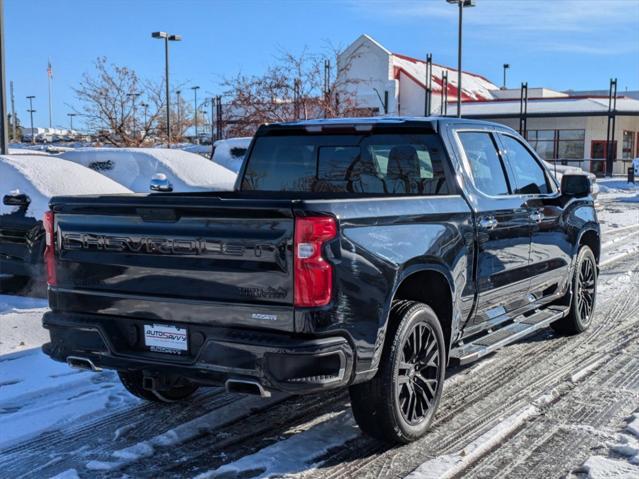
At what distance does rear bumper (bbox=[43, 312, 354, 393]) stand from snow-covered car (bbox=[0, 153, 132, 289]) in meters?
4.27

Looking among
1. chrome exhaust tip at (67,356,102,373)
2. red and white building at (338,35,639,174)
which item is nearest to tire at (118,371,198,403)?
chrome exhaust tip at (67,356,102,373)

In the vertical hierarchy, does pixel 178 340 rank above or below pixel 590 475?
above

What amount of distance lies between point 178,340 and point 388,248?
1245mm

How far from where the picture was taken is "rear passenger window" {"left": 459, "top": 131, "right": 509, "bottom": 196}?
215 inches

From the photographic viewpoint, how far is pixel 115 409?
5082mm

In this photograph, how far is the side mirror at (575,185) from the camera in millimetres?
6520

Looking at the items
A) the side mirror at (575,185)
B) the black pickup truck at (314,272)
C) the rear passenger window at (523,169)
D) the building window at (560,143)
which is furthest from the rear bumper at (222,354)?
the building window at (560,143)

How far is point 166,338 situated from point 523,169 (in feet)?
11.7

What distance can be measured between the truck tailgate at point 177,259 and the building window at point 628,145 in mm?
48593

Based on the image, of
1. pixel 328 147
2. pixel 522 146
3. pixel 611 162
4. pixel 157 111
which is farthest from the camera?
pixel 611 162

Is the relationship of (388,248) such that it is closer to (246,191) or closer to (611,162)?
(246,191)

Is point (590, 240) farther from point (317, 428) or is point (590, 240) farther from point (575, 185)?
point (317, 428)

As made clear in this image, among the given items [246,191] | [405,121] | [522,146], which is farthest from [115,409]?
[522,146]

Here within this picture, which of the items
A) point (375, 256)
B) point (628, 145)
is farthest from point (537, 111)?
point (375, 256)
